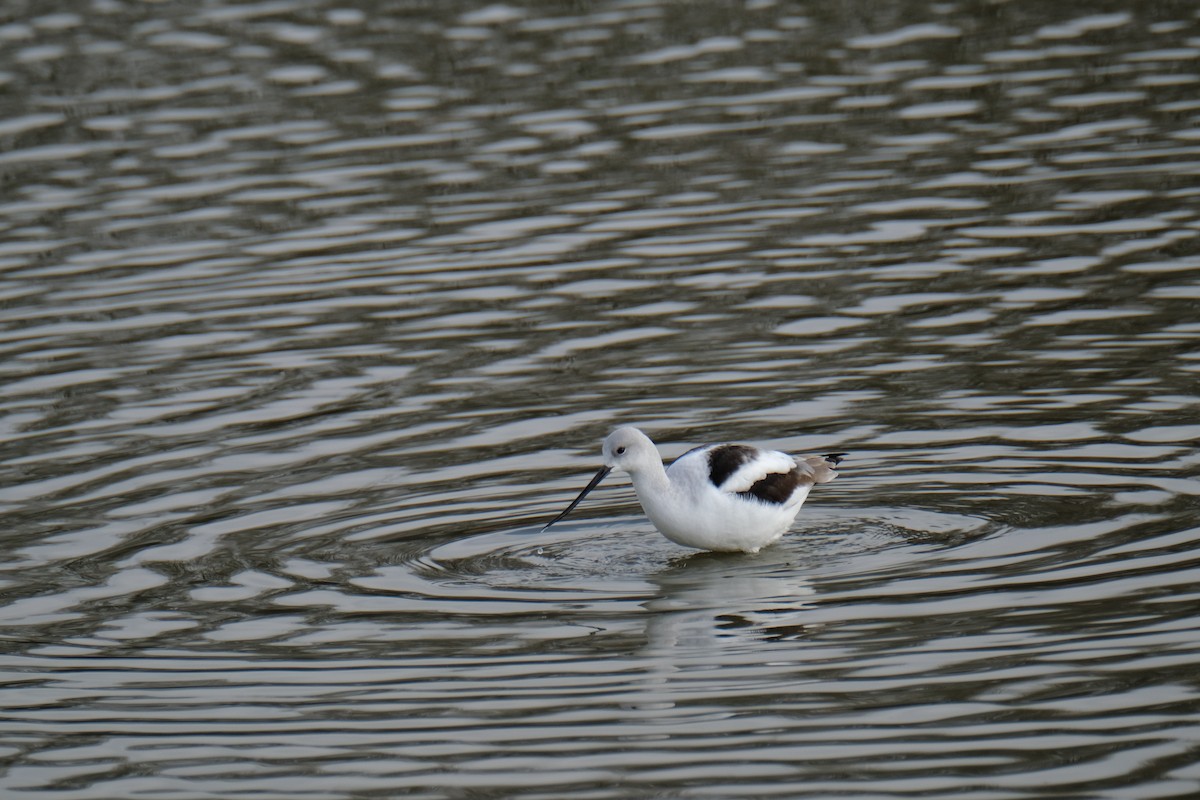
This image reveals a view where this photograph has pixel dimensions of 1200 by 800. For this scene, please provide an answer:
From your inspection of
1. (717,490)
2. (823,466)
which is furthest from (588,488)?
(823,466)

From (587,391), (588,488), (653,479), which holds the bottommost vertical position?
(587,391)

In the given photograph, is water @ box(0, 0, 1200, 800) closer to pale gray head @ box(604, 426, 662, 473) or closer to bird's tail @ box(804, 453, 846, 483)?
bird's tail @ box(804, 453, 846, 483)

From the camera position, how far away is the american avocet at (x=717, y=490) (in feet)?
38.4

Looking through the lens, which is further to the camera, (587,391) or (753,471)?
(587,391)

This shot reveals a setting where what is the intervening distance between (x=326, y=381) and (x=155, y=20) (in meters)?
12.4

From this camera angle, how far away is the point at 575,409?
47.2 ft

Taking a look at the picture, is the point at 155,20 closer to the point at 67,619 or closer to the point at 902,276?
the point at 902,276

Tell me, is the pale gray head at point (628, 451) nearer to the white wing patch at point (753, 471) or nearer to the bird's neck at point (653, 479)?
the bird's neck at point (653, 479)

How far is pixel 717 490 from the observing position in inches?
462

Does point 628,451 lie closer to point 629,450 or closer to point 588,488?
point 629,450

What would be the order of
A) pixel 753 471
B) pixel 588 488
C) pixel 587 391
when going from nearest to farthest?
pixel 753 471, pixel 588 488, pixel 587 391

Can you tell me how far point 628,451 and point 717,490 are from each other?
0.58m

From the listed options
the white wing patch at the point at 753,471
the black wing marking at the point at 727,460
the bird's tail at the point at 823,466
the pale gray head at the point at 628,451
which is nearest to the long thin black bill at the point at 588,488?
the pale gray head at the point at 628,451

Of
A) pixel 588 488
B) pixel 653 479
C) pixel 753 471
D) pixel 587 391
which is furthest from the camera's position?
pixel 587 391
